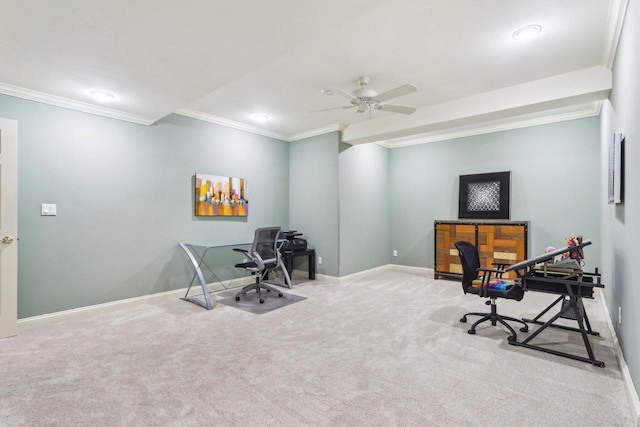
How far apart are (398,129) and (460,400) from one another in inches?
139

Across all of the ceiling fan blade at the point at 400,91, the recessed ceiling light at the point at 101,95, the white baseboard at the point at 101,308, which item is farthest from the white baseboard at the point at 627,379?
the recessed ceiling light at the point at 101,95

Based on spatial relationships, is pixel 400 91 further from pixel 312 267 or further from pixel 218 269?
pixel 218 269

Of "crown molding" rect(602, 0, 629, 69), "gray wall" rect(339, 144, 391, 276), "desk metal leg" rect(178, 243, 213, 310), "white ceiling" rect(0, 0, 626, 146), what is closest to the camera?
"white ceiling" rect(0, 0, 626, 146)

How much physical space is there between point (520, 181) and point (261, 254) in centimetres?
423

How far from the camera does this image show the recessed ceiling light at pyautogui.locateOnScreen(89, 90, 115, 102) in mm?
3248

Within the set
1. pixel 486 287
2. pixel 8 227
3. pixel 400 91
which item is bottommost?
pixel 486 287

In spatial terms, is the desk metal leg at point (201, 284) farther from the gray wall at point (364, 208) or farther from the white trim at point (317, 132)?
the white trim at point (317, 132)

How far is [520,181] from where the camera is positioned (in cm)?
514

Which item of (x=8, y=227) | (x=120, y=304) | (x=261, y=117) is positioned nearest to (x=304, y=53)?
(x=261, y=117)

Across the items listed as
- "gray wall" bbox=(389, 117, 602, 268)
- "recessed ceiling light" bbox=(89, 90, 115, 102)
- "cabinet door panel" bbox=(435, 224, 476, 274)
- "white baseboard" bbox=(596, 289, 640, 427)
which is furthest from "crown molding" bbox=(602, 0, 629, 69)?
"recessed ceiling light" bbox=(89, 90, 115, 102)

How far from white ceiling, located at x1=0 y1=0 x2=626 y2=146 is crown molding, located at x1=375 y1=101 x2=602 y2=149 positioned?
58.5 inches

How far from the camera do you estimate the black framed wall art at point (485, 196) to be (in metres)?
5.21

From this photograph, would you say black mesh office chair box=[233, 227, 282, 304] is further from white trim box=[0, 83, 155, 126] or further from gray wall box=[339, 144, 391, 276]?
white trim box=[0, 83, 155, 126]

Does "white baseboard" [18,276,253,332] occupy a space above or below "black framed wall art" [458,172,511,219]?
below
